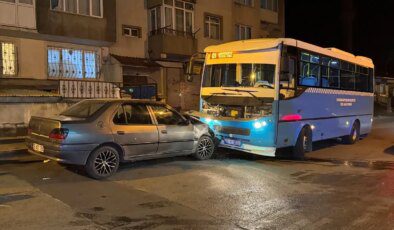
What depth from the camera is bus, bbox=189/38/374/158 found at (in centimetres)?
1117

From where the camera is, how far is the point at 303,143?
40.4ft

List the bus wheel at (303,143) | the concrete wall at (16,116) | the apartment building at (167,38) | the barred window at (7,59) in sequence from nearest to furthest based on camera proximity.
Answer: the bus wheel at (303,143)
the concrete wall at (16,116)
the barred window at (7,59)
the apartment building at (167,38)

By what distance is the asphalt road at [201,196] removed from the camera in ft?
20.1

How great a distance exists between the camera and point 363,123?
17.2m

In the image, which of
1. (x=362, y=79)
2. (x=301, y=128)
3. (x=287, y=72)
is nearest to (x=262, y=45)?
(x=287, y=72)

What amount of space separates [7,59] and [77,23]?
3668 millimetres

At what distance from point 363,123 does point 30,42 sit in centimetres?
1510

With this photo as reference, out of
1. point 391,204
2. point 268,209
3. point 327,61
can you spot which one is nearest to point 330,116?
point 327,61

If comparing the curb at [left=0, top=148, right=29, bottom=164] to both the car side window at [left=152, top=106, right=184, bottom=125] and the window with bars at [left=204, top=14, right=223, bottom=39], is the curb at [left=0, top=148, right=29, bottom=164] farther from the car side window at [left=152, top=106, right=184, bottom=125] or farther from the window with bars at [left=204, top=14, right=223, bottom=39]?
the window with bars at [left=204, top=14, right=223, bottom=39]

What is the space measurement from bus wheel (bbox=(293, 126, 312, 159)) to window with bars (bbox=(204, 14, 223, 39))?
54.6 ft

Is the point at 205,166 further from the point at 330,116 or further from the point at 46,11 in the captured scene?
the point at 46,11

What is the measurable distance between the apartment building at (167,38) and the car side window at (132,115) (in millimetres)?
11064

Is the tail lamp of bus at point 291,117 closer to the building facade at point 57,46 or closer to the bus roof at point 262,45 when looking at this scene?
the bus roof at point 262,45

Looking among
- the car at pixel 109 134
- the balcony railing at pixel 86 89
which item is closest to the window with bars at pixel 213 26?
the balcony railing at pixel 86 89
